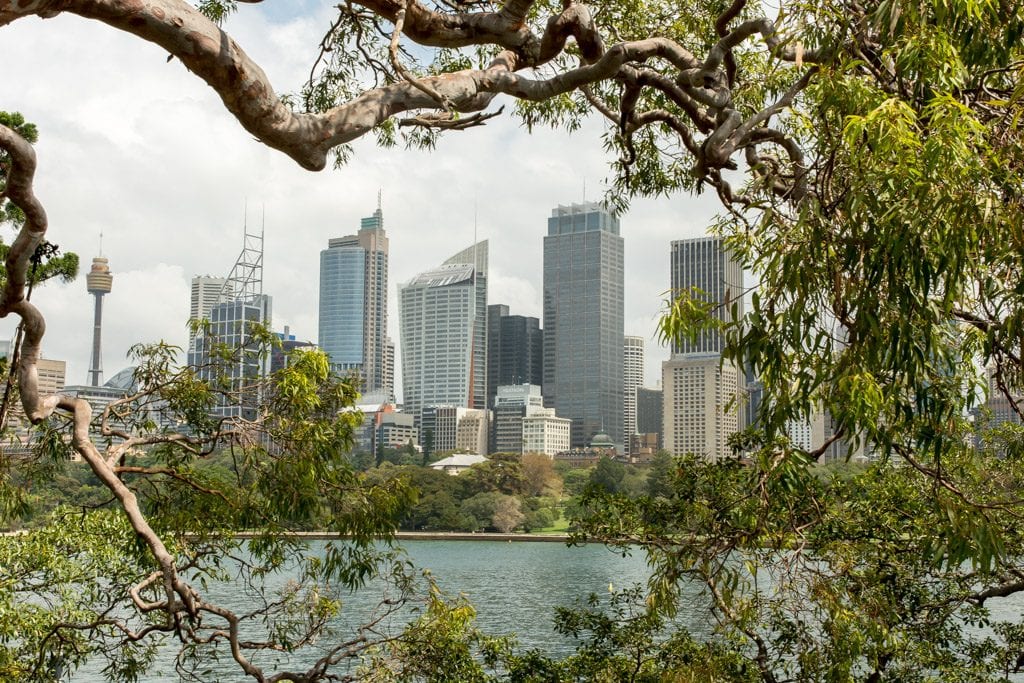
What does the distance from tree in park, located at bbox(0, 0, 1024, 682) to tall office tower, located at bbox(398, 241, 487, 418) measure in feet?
384

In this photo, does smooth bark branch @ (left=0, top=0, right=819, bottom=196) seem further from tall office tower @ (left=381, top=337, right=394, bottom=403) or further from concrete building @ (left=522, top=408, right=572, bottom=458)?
tall office tower @ (left=381, top=337, right=394, bottom=403)

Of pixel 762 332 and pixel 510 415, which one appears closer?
pixel 762 332

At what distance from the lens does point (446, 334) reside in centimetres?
12875

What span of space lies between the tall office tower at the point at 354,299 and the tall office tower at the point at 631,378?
3607 centimetres

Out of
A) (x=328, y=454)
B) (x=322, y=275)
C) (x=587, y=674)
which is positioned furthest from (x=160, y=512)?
(x=322, y=275)

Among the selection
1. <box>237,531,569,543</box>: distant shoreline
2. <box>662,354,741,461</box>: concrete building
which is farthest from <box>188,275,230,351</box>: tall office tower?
<box>237,531,569,543</box>: distant shoreline

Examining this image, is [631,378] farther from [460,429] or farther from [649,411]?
[460,429]

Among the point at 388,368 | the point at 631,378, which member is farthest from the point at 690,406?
the point at 388,368

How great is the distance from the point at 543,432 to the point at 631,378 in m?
25.6

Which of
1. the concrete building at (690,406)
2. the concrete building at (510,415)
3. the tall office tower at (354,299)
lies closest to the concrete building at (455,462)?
the concrete building at (690,406)

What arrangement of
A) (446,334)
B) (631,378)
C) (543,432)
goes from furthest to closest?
(446,334) → (631,378) → (543,432)

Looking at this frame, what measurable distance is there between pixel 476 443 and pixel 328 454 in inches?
3646

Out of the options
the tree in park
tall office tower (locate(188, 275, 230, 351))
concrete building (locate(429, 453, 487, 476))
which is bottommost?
concrete building (locate(429, 453, 487, 476))

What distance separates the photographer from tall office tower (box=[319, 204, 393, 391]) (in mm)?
142000
